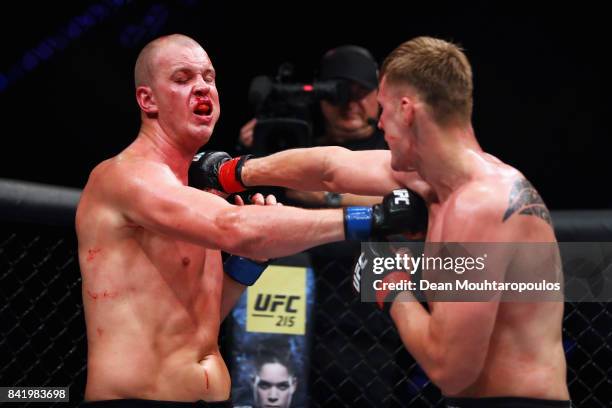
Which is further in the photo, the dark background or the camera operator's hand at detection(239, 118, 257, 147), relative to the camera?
the dark background

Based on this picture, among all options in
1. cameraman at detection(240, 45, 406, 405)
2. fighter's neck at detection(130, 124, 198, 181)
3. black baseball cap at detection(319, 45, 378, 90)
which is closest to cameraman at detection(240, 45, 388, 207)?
black baseball cap at detection(319, 45, 378, 90)

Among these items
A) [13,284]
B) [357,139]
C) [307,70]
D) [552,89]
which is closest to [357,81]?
[357,139]

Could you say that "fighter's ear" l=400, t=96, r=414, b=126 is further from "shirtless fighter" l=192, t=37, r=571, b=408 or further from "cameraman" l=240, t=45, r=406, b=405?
"cameraman" l=240, t=45, r=406, b=405

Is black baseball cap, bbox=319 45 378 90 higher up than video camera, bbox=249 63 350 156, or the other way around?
black baseball cap, bbox=319 45 378 90

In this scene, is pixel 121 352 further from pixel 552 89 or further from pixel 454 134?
pixel 552 89

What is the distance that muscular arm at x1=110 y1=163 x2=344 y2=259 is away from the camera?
1.87 metres

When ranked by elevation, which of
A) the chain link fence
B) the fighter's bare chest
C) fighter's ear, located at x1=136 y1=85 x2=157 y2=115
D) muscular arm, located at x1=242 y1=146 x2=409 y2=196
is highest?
fighter's ear, located at x1=136 y1=85 x2=157 y2=115

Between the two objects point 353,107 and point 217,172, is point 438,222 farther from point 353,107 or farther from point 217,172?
point 353,107

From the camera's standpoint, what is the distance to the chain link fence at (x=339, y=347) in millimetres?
2539

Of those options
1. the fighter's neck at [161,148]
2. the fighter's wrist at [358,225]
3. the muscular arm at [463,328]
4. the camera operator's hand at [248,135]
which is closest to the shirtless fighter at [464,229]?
the muscular arm at [463,328]

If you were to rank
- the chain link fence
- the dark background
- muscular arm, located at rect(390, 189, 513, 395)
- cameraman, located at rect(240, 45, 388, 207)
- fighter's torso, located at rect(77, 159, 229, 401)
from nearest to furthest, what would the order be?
1. muscular arm, located at rect(390, 189, 513, 395)
2. fighter's torso, located at rect(77, 159, 229, 401)
3. the chain link fence
4. cameraman, located at rect(240, 45, 388, 207)
5. the dark background

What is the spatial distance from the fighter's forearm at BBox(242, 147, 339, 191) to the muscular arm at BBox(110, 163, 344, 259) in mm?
236

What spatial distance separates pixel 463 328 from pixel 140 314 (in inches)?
31.2

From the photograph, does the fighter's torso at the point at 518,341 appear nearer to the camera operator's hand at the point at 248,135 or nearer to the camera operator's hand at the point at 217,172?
the camera operator's hand at the point at 217,172
